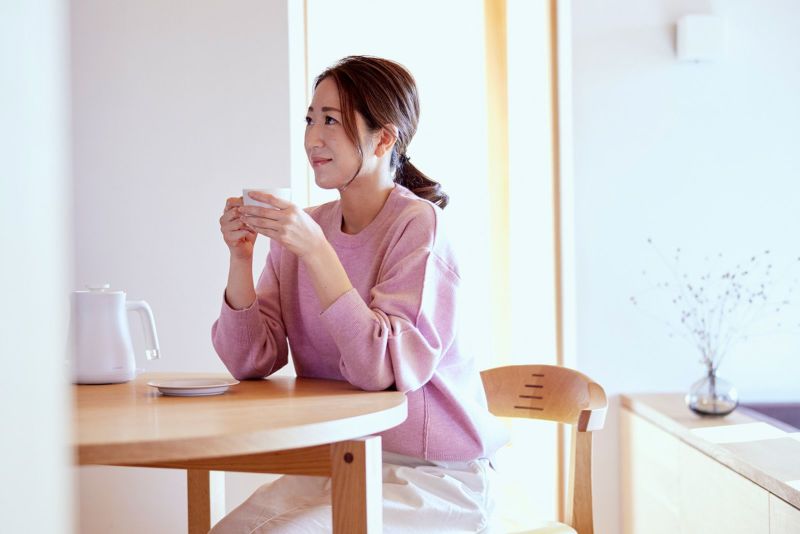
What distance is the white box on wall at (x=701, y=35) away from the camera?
2.70 m

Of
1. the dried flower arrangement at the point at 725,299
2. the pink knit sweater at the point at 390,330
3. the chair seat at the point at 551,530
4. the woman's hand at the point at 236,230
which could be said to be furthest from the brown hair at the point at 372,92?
the dried flower arrangement at the point at 725,299

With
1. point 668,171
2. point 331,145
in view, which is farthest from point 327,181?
point 668,171

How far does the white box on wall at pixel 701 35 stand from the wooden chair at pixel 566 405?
132cm

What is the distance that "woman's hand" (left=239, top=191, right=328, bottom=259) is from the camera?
1327 mm

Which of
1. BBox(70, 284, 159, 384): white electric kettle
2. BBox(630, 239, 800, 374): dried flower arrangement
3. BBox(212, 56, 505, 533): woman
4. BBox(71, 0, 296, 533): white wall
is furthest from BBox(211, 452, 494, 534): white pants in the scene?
BBox(630, 239, 800, 374): dried flower arrangement

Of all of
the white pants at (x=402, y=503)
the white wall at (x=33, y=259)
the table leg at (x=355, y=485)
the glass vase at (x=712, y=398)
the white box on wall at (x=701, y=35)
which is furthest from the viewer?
the white box on wall at (x=701, y=35)

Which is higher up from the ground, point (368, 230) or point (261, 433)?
point (368, 230)

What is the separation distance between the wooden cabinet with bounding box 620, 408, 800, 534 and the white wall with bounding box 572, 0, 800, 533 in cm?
11

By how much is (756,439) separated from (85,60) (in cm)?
213

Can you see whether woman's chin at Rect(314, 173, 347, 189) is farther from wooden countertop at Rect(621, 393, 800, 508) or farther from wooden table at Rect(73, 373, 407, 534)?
wooden countertop at Rect(621, 393, 800, 508)

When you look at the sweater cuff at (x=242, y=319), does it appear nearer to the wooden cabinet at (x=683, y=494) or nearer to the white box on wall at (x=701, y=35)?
the wooden cabinet at (x=683, y=494)

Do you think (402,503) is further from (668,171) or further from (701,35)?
(701,35)

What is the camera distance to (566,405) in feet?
5.92

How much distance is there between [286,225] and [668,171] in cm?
175
